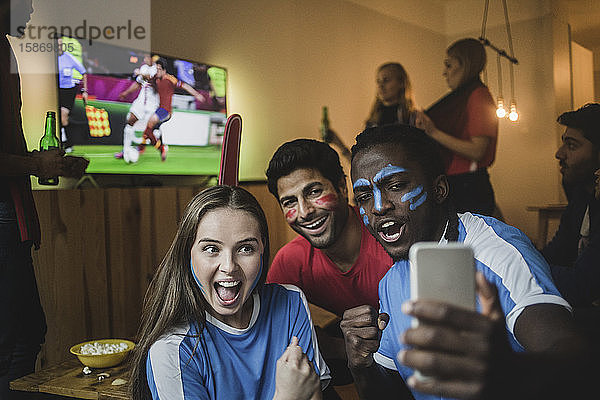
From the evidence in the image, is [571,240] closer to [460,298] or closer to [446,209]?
[446,209]

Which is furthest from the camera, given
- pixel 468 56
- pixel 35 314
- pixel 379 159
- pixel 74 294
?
pixel 468 56

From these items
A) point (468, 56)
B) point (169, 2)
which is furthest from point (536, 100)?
point (169, 2)

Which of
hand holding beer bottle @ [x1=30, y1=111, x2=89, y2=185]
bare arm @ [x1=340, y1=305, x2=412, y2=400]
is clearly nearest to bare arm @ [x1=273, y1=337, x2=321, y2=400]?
bare arm @ [x1=340, y1=305, x2=412, y2=400]

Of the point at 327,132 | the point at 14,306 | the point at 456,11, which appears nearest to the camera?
the point at 14,306

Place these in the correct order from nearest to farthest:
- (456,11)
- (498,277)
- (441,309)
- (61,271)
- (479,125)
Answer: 1. (441,309)
2. (498,277)
3. (61,271)
4. (479,125)
5. (456,11)

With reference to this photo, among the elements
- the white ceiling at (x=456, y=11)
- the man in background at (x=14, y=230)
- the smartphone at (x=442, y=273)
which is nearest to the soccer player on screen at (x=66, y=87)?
the man in background at (x=14, y=230)

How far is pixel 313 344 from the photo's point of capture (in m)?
1.38

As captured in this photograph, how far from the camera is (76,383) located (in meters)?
1.44

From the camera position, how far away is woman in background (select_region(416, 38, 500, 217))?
8.48 ft

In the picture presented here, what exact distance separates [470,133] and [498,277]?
5.97 ft

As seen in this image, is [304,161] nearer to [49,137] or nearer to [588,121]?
[588,121]

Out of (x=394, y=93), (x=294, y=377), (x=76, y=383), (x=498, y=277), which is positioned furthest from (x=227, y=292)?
(x=394, y=93)

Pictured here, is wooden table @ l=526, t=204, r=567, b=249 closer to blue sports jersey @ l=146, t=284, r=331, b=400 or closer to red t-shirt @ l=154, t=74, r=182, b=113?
red t-shirt @ l=154, t=74, r=182, b=113

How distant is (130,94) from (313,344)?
84.0 inches
